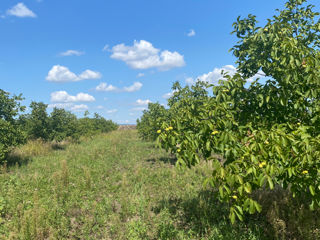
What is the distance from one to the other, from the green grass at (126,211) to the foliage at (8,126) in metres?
1.61

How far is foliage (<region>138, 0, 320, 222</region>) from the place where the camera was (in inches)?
127

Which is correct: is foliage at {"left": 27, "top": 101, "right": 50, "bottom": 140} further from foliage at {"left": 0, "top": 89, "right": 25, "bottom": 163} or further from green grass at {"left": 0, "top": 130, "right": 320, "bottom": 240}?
green grass at {"left": 0, "top": 130, "right": 320, "bottom": 240}

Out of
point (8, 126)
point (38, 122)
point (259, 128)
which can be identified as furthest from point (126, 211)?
point (38, 122)

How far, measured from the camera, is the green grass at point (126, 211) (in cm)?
542

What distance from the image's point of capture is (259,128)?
3.96m

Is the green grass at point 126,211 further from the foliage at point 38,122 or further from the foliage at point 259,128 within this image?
the foliage at point 38,122

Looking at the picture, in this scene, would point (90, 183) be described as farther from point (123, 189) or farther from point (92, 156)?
point (92, 156)

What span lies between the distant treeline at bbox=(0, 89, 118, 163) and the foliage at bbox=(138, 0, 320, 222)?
10.6m

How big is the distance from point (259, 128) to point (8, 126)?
41.2ft

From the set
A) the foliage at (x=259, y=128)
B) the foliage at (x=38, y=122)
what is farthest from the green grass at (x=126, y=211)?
the foliage at (x=38, y=122)

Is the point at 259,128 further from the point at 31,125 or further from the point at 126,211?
the point at 31,125

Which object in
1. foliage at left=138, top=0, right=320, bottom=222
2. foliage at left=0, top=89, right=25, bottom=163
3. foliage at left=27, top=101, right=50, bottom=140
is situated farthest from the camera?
foliage at left=27, top=101, right=50, bottom=140

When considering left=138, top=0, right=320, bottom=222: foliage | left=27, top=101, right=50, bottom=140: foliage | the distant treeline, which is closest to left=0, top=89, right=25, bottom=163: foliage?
the distant treeline

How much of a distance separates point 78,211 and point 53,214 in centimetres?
80
